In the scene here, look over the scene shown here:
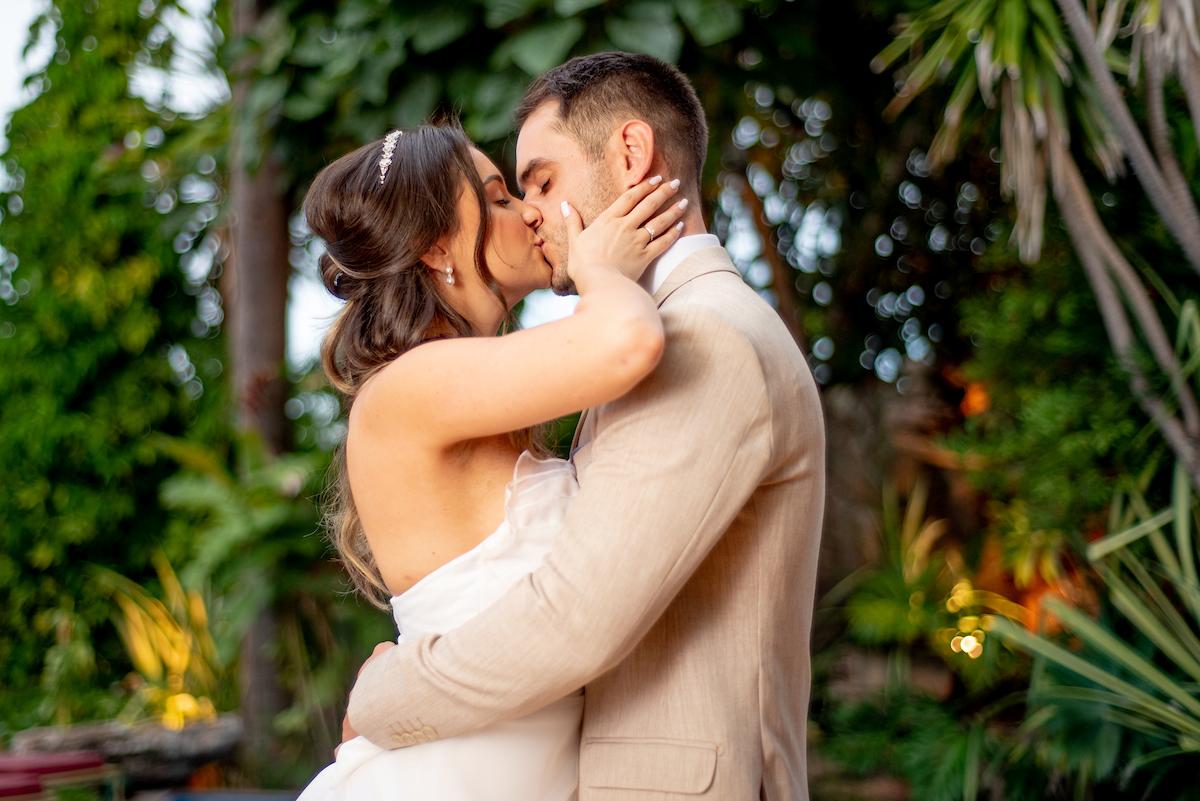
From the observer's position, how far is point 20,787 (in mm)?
4098

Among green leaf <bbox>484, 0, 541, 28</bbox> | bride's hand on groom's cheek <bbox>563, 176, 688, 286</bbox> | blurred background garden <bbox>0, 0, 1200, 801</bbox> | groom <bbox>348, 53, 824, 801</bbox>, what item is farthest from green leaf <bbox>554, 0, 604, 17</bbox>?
groom <bbox>348, 53, 824, 801</bbox>

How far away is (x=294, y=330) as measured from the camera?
21.1 feet

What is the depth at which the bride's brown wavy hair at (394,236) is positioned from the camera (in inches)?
77.1

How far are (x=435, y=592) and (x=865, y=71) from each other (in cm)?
472

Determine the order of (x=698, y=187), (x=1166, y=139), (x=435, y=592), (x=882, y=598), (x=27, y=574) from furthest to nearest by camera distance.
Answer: (x=27, y=574)
(x=882, y=598)
(x=1166, y=139)
(x=698, y=187)
(x=435, y=592)

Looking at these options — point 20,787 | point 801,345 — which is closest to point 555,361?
point 20,787

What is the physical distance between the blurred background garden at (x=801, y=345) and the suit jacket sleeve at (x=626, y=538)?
47.2 inches

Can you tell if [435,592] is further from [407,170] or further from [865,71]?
[865,71]

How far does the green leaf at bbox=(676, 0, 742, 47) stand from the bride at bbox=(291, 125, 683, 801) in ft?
6.89

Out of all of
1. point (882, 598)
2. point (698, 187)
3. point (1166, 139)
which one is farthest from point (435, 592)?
point (882, 598)

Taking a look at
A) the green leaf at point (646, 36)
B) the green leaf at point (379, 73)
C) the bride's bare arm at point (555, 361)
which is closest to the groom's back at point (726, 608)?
the bride's bare arm at point (555, 361)

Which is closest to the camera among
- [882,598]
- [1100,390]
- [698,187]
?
[698,187]

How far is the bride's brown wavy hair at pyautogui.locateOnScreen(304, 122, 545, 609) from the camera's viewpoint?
6.43ft

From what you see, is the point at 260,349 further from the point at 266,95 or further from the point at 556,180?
the point at 556,180
